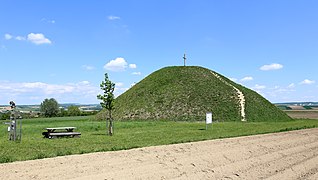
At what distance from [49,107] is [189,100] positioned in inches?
2239

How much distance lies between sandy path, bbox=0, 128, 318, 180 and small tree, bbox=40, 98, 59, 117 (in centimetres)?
9078

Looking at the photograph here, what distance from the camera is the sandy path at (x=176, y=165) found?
11188 mm

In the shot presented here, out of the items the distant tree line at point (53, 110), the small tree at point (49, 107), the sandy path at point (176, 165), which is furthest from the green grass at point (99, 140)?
the small tree at point (49, 107)

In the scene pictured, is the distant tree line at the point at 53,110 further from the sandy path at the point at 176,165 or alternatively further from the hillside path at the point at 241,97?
the sandy path at the point at 176,165

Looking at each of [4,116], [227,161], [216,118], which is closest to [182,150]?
[227,161]

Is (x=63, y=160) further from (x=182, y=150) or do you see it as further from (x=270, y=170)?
(x=270, y=170)

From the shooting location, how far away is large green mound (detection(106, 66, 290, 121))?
5603cm

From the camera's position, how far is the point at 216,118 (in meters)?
54.0

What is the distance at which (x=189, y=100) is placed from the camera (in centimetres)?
6000

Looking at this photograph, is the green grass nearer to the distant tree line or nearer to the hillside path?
the hillside path

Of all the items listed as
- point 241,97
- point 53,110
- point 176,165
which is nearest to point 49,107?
point 53,110

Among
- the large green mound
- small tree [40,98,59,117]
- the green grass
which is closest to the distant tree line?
small tree [40,98,59,117]

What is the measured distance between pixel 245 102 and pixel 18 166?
169 feet

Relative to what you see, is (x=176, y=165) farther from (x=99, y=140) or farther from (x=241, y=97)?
Result: (x=241, y=97)
